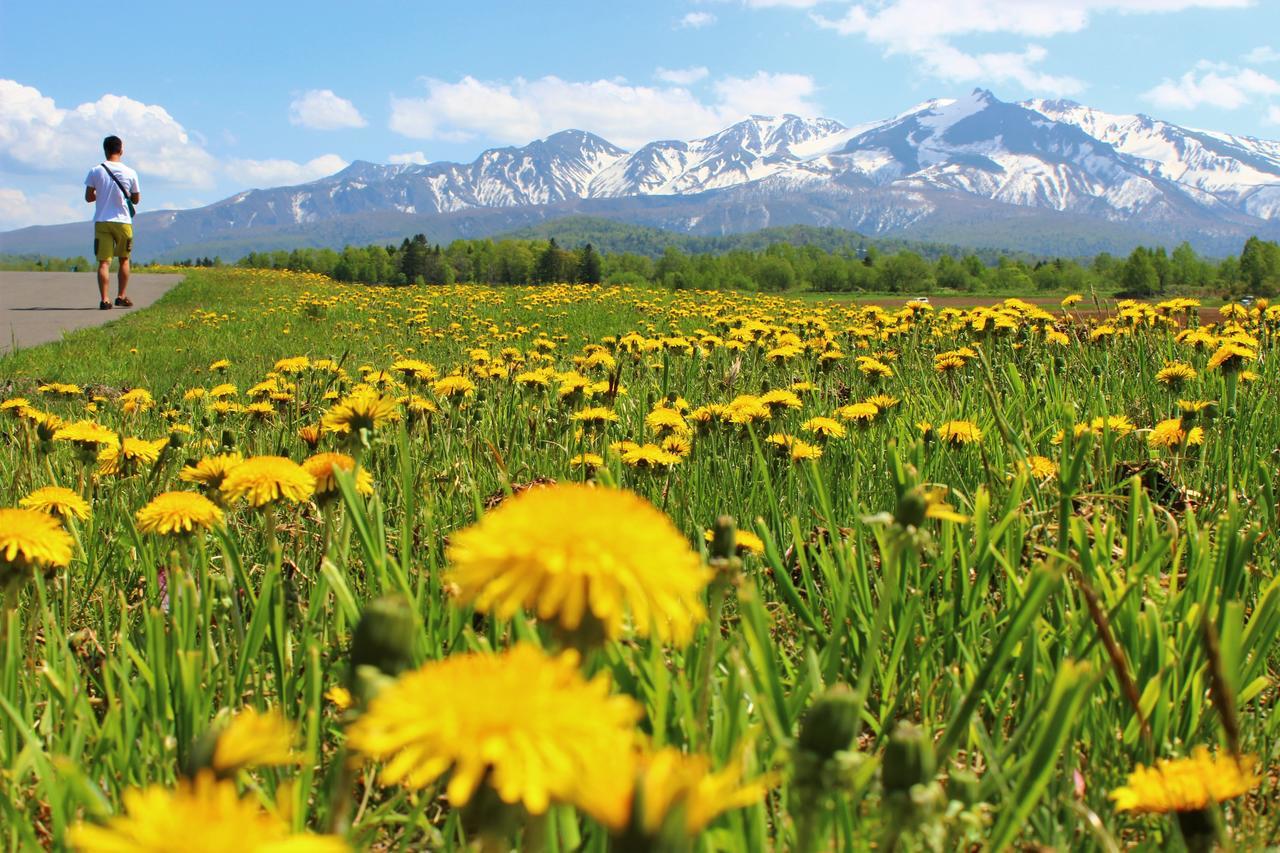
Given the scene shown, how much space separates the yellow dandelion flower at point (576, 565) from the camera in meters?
0.74

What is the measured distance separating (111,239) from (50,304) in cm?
334

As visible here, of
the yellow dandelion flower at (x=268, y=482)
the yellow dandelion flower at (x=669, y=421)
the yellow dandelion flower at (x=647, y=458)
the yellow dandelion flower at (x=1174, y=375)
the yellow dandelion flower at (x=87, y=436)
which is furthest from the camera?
the yellow dandelion flower at (x=1174, y=375)

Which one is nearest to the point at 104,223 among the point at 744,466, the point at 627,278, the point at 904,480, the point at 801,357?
the point at 801,357

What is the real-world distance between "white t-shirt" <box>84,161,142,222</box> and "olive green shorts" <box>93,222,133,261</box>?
3.8 inches

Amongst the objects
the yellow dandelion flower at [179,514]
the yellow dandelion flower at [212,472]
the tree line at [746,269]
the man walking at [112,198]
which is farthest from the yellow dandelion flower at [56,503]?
the tree line at [746,269]

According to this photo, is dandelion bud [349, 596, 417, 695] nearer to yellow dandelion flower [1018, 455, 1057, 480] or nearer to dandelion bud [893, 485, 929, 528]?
dandelion bud [893, 485, 929, 528]

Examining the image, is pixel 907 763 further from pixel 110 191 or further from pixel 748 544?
pixel 110 191

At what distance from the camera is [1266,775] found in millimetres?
1408

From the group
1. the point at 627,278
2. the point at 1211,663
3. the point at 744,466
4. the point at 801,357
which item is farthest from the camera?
the point at 627,278

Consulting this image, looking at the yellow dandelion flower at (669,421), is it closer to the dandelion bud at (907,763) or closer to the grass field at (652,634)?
the grass field at (652,634)

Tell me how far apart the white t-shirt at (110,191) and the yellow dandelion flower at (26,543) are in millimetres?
14548

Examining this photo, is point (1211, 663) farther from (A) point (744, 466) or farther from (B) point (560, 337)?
(B) point (560, 337)

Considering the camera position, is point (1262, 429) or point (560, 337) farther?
point (560, 337)

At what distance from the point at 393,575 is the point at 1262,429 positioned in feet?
10.3
